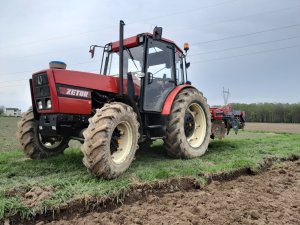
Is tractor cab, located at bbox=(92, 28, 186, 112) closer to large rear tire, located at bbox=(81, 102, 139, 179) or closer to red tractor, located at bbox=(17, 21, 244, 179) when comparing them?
red tractor, located at bbox=(17, 21, 244, 179)

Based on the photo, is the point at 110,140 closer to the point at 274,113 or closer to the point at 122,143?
the point at 122,143

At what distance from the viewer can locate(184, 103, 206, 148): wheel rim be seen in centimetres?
727

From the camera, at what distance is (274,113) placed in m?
53.7

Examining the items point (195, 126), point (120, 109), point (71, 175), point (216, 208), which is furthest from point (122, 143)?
point (195, 126)

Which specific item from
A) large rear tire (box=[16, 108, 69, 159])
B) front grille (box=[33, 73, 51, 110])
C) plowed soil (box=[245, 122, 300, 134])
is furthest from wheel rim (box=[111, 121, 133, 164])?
plowed soil (box=[245, 122, 300, 134])

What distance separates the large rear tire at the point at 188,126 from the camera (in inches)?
257

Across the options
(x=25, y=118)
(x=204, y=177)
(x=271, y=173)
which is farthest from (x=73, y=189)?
(x=271, y=173)

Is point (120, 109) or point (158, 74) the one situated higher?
point (158, 74)

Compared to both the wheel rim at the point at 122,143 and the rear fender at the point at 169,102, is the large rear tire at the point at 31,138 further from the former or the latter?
the rear fender at the point at 169,102

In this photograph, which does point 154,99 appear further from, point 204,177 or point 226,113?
point 226,113

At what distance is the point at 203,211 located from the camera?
3842 millimetres

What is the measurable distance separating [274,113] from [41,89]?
53735 mm

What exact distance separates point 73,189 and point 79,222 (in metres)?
0.69

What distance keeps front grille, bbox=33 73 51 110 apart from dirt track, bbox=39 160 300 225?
2.47m
